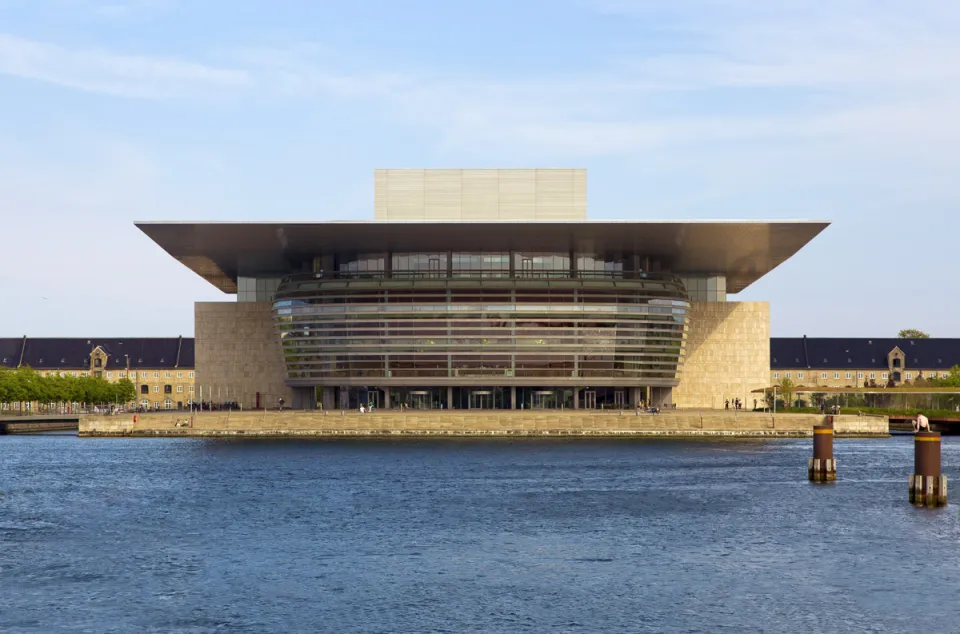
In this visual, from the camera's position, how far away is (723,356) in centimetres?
11556

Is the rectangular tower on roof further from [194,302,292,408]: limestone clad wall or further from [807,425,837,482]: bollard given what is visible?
[807,425,837,482]: bollard

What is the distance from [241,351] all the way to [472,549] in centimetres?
8047

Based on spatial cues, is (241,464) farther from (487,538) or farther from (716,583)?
(716,583)

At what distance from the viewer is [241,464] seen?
65250mm

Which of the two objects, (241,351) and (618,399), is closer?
(618,399)

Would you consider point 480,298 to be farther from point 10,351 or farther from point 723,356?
point 10,351

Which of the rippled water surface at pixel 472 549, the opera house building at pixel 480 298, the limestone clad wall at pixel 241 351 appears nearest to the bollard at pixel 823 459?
the rippled water surface at pixel 472 549

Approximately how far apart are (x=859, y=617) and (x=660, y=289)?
7465 centimetres

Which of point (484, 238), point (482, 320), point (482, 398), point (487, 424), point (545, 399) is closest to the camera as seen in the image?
point (487, 424)

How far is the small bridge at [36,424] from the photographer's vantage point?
109 meters

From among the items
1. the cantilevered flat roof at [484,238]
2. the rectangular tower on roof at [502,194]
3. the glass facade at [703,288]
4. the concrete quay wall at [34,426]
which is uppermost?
the rectangular tower on roof at [502,194]

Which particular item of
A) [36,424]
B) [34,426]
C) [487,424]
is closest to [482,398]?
[487,424]

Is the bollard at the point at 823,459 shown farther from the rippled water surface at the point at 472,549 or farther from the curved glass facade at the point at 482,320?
the curved glass facade at the point at 482,320

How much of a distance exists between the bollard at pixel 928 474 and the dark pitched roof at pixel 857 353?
415 ft
